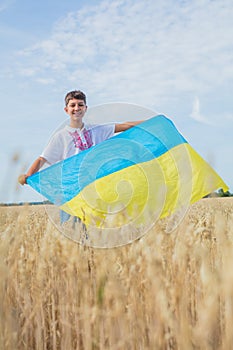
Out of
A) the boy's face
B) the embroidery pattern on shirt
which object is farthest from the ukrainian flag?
the boy's face

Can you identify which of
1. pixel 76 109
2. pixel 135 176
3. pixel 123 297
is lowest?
pixel 123 297

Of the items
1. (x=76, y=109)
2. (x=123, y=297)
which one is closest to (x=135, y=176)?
(x=76, y=109)

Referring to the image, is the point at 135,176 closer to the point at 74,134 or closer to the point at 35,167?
the point at 74,134

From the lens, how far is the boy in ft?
12.1

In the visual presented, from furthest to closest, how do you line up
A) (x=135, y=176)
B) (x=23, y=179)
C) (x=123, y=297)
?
(x=135, y=176), (x=23, y=179), (x=123, y=297)

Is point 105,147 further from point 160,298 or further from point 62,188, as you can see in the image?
point 160,298

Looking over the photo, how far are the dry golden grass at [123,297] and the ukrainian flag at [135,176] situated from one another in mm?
1280

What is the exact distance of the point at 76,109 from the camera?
370cm

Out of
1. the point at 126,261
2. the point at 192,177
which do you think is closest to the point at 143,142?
the point at 192,177

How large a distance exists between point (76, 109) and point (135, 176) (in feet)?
2.62

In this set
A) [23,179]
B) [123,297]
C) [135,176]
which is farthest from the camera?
[135,176]

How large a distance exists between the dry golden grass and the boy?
129 centimetres

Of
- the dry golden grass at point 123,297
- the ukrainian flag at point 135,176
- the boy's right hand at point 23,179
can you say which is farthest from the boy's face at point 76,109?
the dry golden grass at point 123,297

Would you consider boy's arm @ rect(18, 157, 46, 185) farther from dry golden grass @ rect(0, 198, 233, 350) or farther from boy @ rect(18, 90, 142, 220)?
dry golden grass @ rect(0, 198, 233, 350)
